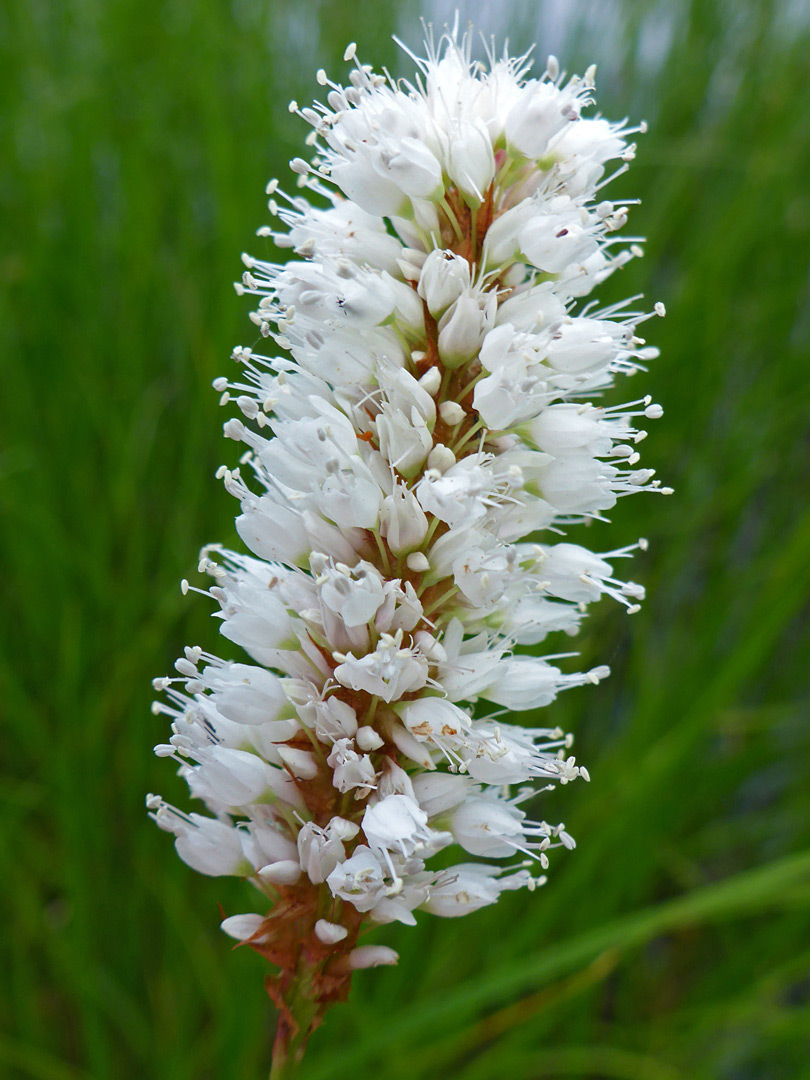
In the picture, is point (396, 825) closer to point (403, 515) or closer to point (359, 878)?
point (359, 878)

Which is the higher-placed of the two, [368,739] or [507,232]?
[507,232]

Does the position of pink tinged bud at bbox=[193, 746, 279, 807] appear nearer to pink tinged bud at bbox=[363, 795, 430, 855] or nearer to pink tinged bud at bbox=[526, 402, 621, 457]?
pink tinged bud at bbox=[363, 795, 430, 855]

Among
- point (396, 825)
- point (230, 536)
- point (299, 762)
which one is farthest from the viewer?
point (230, 536)

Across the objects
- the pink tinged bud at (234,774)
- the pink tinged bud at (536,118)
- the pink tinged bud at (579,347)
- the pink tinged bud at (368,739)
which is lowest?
the pink tinged bud at (234,774)

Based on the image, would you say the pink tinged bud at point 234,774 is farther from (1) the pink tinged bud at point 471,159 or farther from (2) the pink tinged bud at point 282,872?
(1) the pink tinged bud at point 471,159

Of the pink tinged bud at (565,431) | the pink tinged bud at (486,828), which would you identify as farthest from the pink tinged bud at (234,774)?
the pink tinged bud at (565,431)

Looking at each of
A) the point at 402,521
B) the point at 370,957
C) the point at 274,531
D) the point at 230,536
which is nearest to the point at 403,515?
the point at 402,521

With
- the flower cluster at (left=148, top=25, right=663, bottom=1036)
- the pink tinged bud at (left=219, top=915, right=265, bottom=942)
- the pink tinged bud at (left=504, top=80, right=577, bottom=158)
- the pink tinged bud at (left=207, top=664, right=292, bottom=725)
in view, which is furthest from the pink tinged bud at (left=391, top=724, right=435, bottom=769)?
the pink tinged bud at (left=504, top=80, right=577, bottom=158)
